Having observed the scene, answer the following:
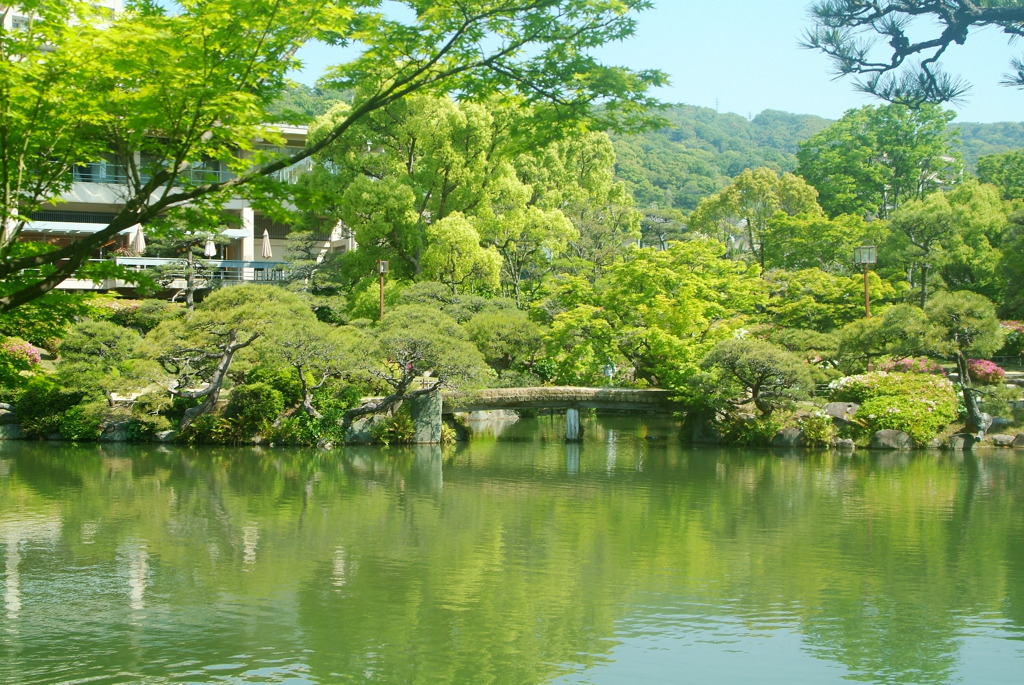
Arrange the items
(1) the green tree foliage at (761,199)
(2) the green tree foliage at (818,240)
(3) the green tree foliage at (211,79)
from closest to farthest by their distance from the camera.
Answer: (3) the green tree foliage at (211,79) < (2) the green tree foliage at (818,240) < (1) the green tree foliage at (761,199)

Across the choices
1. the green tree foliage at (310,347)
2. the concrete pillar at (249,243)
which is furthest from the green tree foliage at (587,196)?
the concrete pillar at (249,243)

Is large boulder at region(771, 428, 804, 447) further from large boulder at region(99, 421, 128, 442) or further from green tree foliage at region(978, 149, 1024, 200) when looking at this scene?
green tree foliage at region(978, 149, 1024, 200)

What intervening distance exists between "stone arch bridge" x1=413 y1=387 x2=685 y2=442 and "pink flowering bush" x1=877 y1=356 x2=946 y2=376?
14.2ft

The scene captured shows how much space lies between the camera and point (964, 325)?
17.0m

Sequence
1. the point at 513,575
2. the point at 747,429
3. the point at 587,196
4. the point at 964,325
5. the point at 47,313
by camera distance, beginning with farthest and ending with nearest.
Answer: the point at 587,196
the point at 747,429
the point at 964,325
the point at 513,575
the point at 47,313

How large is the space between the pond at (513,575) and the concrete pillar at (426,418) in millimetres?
3669

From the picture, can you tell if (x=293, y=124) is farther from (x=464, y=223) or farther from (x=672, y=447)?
(x=464, y=223)

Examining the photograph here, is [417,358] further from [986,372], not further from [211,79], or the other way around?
[211,79]

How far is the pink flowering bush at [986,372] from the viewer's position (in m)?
19.4

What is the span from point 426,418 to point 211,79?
1475 cm

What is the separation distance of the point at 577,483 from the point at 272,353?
22.1ft

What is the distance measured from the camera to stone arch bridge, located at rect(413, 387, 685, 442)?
19469mm

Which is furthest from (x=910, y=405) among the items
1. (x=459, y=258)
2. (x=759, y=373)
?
(x=459, y=258)

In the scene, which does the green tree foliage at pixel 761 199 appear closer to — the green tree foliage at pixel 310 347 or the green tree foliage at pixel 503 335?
the green tree foliage at pixel 503 335
